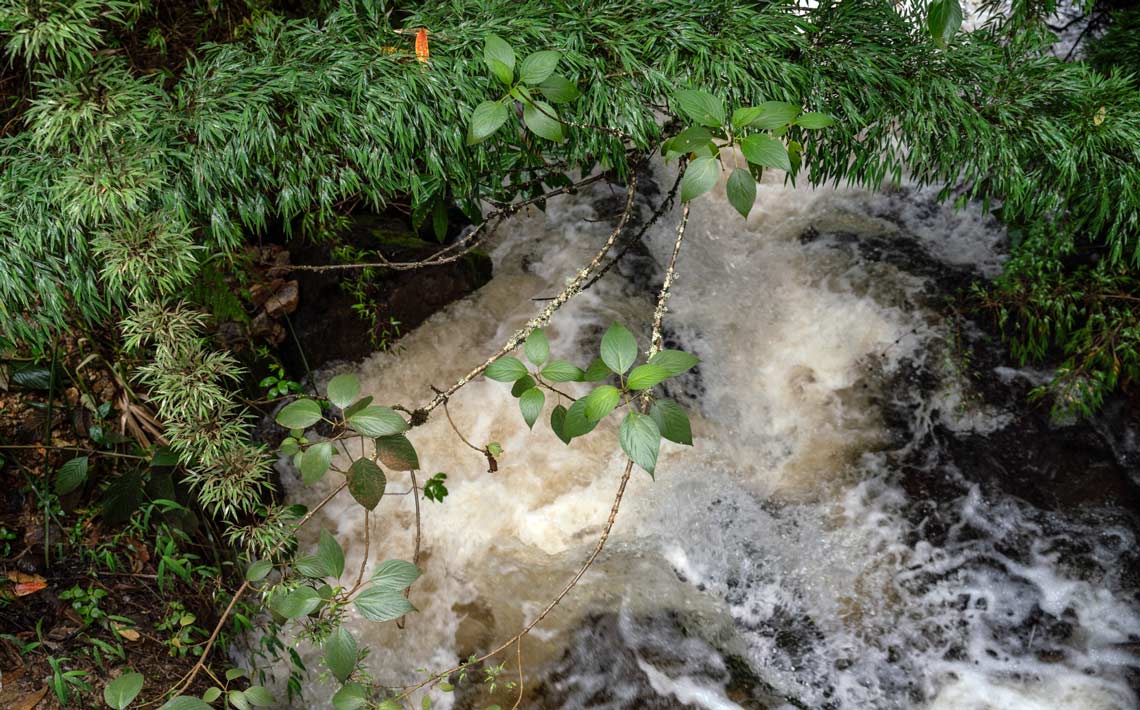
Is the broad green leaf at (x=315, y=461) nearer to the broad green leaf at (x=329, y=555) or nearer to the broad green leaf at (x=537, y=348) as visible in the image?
the broad green leaf at (x=329, y=555)

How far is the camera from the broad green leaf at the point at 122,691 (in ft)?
4.43

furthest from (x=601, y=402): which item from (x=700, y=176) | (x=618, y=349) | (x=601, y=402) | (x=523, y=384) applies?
(x=700, y=176)

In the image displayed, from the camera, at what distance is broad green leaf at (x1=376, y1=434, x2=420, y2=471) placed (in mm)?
1559

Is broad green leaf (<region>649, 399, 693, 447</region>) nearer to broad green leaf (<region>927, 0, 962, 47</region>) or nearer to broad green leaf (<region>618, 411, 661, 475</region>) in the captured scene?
broad green leaf (<region>618, 411, 661, 475</region>)

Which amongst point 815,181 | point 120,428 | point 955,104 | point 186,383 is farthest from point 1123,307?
point 120,428

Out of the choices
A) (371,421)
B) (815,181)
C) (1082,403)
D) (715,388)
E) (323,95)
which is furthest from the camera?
(715,388)

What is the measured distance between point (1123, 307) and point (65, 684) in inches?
137

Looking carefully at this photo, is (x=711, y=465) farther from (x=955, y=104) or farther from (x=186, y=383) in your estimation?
(x=186, y=383)

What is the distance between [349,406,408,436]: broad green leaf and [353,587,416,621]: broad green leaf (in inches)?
12.0

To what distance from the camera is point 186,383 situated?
5.98ft

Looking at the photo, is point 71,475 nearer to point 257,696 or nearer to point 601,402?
point 257,696

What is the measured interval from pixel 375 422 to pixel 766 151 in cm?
92

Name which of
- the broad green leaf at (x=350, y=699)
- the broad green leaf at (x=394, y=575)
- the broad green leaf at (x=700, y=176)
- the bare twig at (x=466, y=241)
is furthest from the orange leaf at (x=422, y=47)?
the broad green leaf at (x=350, y=699)

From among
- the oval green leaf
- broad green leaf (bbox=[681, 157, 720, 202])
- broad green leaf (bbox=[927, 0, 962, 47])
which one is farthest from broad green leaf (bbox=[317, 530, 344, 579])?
broad green leaf (bbox=[927, 0, 962, 47])
